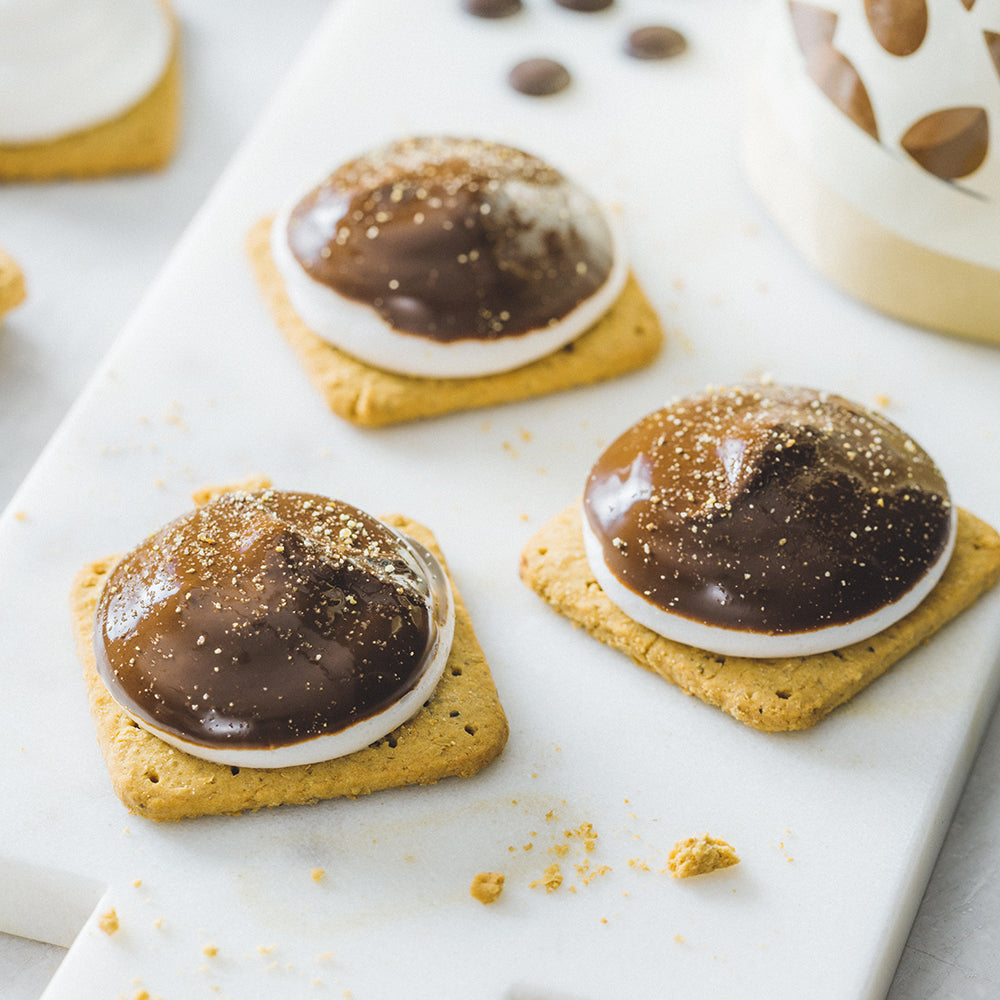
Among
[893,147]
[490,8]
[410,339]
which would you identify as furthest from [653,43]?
[410,339]

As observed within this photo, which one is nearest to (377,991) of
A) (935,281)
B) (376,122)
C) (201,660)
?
(201,660)

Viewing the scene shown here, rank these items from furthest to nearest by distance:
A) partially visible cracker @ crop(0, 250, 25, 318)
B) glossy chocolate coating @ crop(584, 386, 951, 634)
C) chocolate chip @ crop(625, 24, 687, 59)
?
1. chocolate chip @ crop(625, 24, 687, 59)
2. partially visible cracker @ crop(0, 250, 25, 318)
3. glossy chocolate coating @ crop(584, 386, 951, 634)

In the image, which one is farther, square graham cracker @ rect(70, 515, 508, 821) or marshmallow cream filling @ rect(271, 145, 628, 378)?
marshmallow cream filling @ rect(271, 145, 628, 378)

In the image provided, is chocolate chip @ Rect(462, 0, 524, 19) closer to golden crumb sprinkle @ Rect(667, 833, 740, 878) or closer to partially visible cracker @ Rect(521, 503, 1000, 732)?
partially visible cracker @ Rect(521, 503, 1000, 732)

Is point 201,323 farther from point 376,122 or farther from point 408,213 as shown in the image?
point 376,122

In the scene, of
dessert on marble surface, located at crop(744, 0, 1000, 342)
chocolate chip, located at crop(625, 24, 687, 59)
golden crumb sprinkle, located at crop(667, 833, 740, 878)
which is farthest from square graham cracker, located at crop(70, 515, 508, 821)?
chocolate chip, located at crop(625, 24, 687, 59)

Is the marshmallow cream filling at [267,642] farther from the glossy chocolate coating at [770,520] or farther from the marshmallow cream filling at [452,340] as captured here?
the marshmallow cream filling at [452,340]

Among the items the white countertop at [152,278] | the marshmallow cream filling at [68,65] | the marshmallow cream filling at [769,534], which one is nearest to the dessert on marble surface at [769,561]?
the marshmallow cream filling at [769,534]
